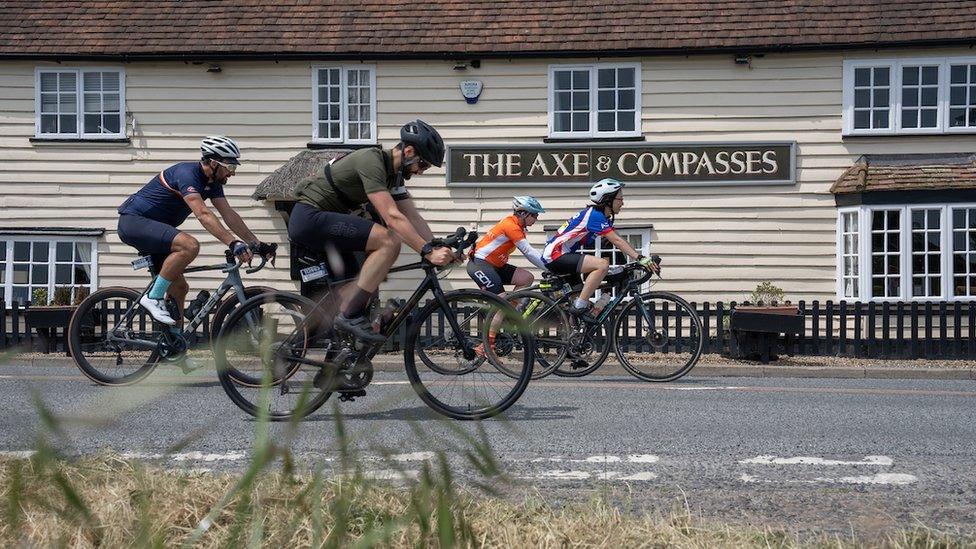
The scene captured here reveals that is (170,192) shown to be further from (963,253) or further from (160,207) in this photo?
(963,253)

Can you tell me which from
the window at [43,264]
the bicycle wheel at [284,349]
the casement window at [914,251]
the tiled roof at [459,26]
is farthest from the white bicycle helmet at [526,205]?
the window at [43,264]

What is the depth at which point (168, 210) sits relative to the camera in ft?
27.7

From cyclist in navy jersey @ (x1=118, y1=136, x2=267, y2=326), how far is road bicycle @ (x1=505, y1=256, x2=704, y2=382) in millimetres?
3035

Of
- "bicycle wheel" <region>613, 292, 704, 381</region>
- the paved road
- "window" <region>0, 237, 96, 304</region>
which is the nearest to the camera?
the paved road

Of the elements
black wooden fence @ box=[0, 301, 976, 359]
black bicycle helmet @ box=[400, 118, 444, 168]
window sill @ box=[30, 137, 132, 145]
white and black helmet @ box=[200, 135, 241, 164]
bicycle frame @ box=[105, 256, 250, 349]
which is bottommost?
black wooden fence @ box=[0, 301, 976, 359]

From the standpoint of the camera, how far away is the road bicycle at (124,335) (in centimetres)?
812

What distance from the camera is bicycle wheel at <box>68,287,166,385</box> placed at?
26.8ft

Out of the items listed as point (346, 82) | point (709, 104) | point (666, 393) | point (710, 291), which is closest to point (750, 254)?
point (710, 291)

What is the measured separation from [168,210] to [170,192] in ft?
0.49

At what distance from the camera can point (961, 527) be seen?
144 inches

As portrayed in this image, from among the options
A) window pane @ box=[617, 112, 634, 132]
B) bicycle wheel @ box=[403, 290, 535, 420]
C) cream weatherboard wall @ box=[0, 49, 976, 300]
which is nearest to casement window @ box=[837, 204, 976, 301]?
cream weatherboard wall @ box=[0, 49, 976, 300]

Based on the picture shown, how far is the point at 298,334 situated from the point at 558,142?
12.1m

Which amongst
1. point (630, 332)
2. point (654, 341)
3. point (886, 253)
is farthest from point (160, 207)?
point (886, 253)

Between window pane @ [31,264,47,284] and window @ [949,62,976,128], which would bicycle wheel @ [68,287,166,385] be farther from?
window @ [949,62,976,128]
